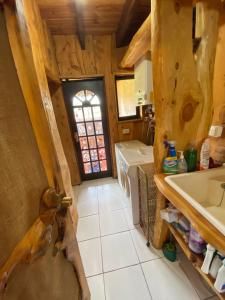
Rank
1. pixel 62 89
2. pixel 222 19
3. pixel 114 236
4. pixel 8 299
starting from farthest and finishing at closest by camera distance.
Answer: pixel 62 89, pixel 114 236, pixel 222 19, pixel 8 299

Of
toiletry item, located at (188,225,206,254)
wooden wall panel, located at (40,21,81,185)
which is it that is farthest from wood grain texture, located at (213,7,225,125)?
wooden wall panel, located at (40,21,81,185)

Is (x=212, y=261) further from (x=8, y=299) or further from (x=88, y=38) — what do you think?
(x=88, y=38)

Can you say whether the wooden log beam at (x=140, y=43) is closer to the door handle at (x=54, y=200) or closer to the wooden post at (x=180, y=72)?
the wooden post at (x=180, y=72)

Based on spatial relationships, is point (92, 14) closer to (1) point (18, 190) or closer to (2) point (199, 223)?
(1) point (18, 190)

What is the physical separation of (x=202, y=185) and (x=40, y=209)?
111 centimetres

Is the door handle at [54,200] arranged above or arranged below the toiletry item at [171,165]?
above

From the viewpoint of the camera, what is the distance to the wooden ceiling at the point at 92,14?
1625mm

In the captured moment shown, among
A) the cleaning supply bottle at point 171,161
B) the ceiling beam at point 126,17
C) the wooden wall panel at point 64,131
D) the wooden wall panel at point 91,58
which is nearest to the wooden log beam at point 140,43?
the ceiling beam at point 126,17

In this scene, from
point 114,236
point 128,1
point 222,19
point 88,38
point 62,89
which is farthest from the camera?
point 62,89

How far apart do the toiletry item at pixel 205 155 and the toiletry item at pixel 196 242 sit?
1.70ft

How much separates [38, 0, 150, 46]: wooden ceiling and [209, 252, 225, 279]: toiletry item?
2.24 metres

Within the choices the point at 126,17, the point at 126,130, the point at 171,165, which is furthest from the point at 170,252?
the point at 126,17

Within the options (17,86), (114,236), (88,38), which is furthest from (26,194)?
(88,38)

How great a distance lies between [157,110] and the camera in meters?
1.19
